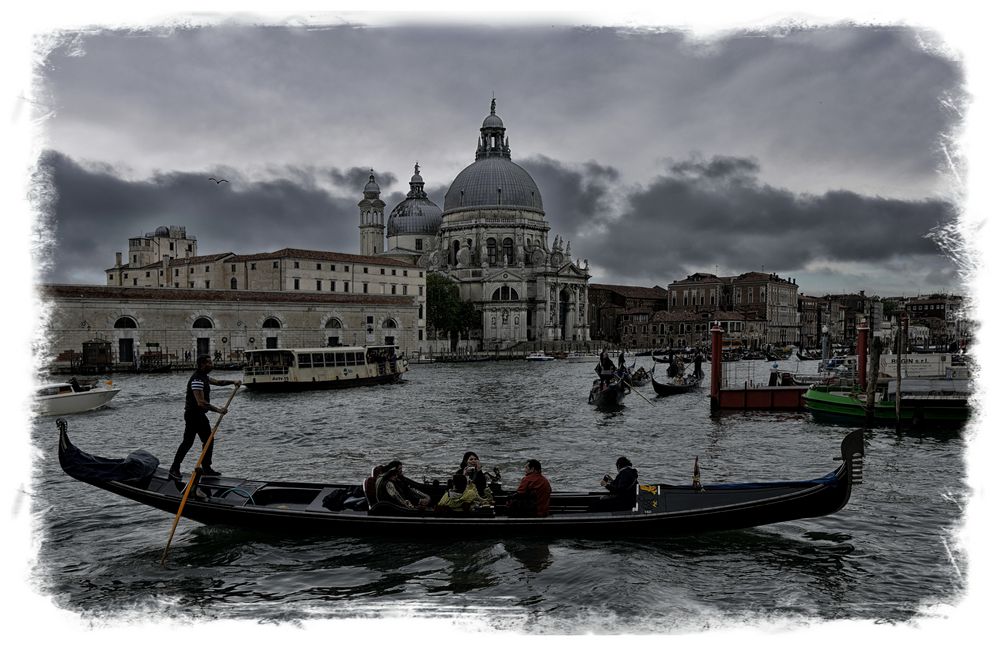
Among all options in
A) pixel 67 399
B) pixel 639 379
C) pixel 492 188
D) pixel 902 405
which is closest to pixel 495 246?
pixel 492 188

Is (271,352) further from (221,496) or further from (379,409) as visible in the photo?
(221,496)

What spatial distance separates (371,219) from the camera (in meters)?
92.1

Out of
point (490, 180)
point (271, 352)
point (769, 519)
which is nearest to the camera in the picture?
point (769, 519)

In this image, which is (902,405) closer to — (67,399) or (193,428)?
(193,428)

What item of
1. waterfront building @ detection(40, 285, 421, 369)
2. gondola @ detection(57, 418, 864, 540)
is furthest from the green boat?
waterfront building @ detection(40, 285, 421, 369)

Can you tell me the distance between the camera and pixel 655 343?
91188mm

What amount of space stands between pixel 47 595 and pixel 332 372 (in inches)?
1067

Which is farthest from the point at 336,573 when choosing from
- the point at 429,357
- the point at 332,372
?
the point at 429,357

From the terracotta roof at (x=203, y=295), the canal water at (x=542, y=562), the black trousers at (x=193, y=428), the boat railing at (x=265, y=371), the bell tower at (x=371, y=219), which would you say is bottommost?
the canal water at (x=542, y=562)

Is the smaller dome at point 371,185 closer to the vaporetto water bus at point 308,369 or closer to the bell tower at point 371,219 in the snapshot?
the bell tower at point 371,219

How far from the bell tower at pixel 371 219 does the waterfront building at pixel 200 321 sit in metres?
33.9

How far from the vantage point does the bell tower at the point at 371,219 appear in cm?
9125

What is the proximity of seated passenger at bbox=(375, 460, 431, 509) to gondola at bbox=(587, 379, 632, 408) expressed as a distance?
17781 mm

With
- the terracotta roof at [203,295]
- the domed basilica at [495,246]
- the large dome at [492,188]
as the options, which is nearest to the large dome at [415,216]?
the domed basilica at [495,246]
